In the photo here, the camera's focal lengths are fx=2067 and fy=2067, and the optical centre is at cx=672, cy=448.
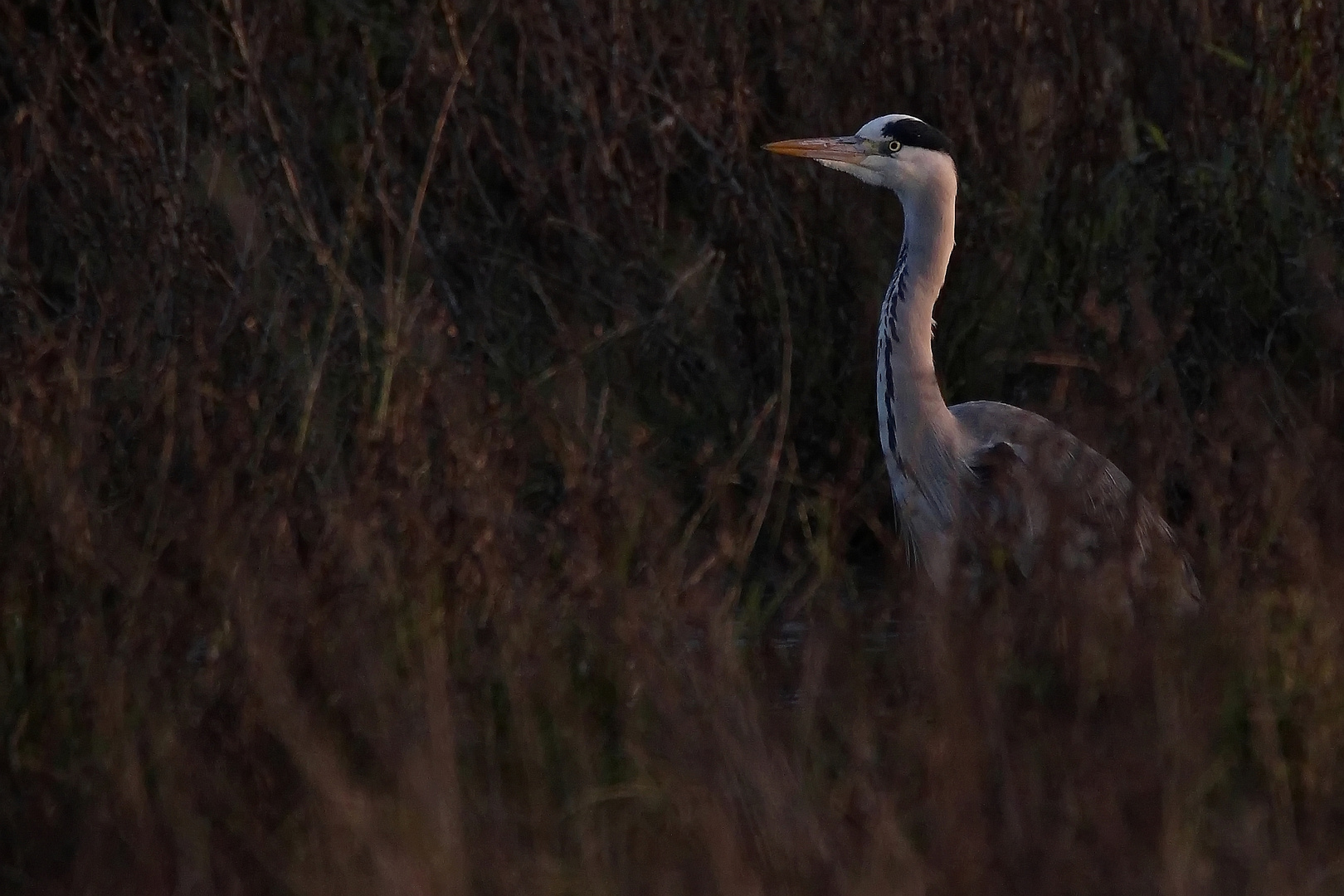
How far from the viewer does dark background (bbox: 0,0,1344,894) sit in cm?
293

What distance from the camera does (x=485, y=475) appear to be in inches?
142

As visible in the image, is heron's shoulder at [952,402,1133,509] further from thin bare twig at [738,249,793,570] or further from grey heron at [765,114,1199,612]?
thin bare twig at [738,249,793,570]

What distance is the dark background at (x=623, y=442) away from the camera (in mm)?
2930

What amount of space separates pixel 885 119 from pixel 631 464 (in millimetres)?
1684

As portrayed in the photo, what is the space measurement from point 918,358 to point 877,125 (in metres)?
0.58

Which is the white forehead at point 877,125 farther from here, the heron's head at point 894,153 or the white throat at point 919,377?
the white throat at point 919,377

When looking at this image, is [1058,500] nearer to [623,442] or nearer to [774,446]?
[774,446]

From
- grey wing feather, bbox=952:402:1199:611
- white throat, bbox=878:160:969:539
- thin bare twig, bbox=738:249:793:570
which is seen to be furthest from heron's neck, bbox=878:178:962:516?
thin bare twig, bbox=738:249:793:570

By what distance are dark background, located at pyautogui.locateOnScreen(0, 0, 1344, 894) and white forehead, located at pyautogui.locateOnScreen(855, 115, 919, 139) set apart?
1.09ft

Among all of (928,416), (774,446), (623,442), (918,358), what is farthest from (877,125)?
(774,446)

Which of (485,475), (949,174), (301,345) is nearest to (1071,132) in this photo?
(949,174)

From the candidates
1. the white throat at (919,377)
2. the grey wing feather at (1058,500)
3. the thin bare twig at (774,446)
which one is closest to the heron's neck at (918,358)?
the white throat at (919,377)

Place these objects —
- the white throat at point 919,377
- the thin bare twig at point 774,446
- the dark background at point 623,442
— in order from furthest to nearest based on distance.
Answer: the white throat at point 919,377 < the thin bare twig at point 774,446 < the dark background at point 623,442

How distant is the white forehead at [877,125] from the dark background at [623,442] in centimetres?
33
